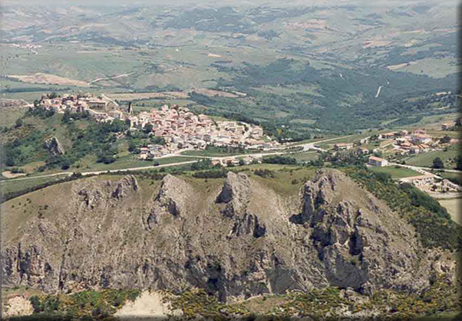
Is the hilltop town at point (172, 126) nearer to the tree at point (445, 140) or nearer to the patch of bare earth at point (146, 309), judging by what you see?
the tree at point (445, 140)

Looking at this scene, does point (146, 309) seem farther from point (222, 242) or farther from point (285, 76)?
point (285, 76)

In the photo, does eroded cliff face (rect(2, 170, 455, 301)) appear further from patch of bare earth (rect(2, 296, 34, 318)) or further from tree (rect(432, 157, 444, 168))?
tree (rect(432, 157, 444, 168))

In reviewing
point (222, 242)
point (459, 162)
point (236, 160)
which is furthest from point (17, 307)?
point (459, 162)

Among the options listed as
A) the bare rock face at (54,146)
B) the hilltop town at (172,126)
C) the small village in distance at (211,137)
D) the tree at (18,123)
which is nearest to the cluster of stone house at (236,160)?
the small village in distance at (211,137)

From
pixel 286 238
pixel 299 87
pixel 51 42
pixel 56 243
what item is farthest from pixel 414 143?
pixel 51 42

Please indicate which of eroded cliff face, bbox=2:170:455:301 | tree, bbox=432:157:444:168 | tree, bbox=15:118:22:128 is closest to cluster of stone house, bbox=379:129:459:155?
tree, bbox=432:157:444:168

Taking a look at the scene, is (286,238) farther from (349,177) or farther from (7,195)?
(7,195)
